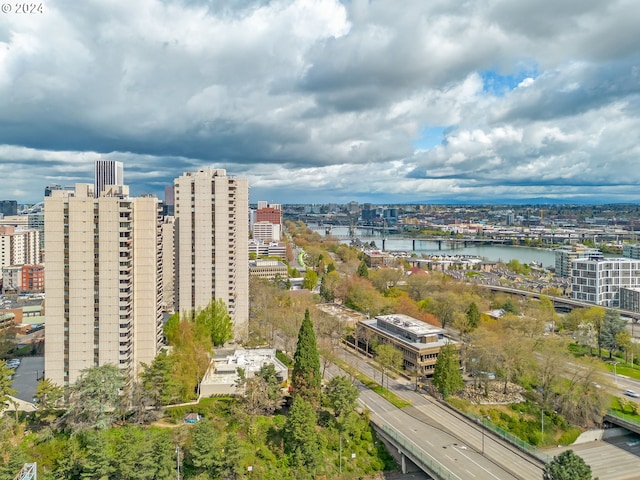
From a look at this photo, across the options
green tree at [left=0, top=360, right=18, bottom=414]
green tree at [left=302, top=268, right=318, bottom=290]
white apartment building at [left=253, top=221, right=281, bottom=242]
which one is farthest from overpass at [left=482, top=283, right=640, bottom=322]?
white apartment building at [left=253, top=221, right=281, bottom=242]

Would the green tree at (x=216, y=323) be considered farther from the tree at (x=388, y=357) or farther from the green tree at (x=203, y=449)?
the green tree at (x=203, y=449)

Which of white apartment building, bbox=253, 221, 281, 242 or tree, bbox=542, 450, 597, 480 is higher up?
white apartment building, bbox=253, 221, 281, 242

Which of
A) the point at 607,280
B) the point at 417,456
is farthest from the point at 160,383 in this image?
the point at 607,280

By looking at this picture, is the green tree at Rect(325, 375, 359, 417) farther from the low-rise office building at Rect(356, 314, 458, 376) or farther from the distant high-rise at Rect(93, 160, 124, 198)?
the distant high-rise at Rect(93, 160, 124, 198)

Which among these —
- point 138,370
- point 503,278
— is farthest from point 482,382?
point 503,278

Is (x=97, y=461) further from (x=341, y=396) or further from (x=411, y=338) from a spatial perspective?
(x=411, y=338)

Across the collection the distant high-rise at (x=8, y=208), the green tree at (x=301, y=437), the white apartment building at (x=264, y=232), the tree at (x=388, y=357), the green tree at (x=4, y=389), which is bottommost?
the green tree at (x=301, y=437)

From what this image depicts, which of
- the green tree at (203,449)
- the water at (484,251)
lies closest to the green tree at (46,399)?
the green tree at (203,449)
